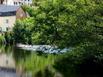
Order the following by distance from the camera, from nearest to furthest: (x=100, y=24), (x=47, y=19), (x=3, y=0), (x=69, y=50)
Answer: (x=100, y=24) < (x=69, y=50) < (x=47, y=19) < (x=3, y=0)

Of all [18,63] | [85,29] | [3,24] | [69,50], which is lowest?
[3,24]

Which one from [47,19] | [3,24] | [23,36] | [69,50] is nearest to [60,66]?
[69,50]

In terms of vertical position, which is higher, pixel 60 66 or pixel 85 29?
pixel 85 29

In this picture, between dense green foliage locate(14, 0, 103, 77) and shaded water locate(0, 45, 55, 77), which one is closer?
dense green foliage locate(14, 0, 103, 77)

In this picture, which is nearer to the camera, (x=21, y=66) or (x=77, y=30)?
(x=77, y=30)

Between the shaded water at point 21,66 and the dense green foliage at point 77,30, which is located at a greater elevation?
the dense green foliage at point 77,30

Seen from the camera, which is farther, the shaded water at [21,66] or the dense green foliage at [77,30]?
the shaded water at [21,66]

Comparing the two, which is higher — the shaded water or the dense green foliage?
the dense green foliage

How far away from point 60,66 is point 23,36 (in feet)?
102

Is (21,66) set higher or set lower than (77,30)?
lower

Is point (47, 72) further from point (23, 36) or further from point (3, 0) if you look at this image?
point (3, 0)

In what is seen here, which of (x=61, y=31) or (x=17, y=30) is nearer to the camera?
(x=61, y=31)

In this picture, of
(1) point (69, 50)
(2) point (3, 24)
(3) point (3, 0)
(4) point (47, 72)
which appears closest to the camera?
(4) point (47, 72)

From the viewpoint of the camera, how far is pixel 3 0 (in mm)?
93938
